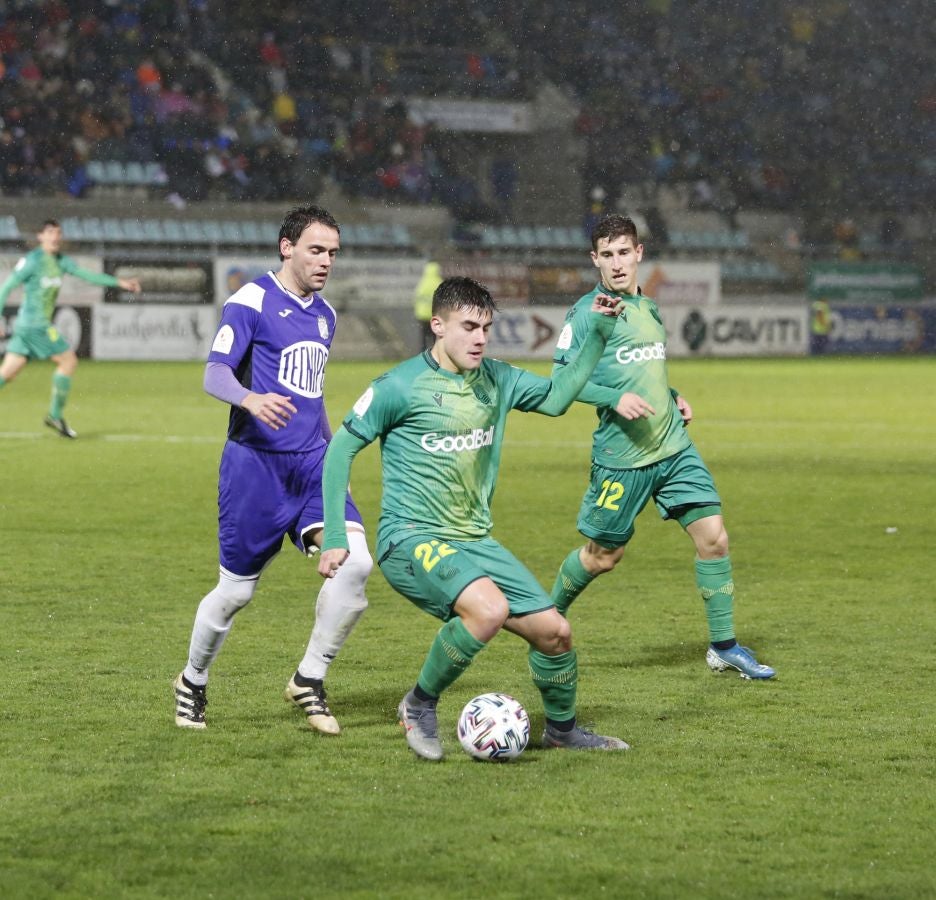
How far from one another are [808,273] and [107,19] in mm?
17373

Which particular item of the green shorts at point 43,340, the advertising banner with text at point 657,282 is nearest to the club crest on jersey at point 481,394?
the green shorts at point 43,340

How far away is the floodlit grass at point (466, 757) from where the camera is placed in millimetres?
4043

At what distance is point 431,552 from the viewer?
5.14 metres

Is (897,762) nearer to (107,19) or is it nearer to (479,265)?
(479,265)

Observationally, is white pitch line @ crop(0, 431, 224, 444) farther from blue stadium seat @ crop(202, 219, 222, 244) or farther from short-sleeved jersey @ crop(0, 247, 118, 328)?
blue stadium seat @ crop(202, 219, 222, 244)

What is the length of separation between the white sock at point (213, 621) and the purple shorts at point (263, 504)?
53mm

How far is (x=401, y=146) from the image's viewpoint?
124 ft

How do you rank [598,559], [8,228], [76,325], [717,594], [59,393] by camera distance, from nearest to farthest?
[717,594] < [598,559] < [59,393] < [76,325] < [8,228]

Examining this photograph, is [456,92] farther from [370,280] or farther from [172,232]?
[172,232]

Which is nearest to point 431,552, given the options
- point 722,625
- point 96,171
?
point 722,625

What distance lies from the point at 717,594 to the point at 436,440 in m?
2.03

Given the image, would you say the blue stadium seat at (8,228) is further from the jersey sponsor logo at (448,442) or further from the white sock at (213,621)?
the jersey sponsor logo at (448,442)

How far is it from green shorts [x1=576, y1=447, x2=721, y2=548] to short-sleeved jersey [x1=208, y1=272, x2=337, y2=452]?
1.50 metres

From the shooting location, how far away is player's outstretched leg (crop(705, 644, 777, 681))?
657cm
